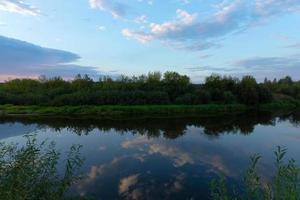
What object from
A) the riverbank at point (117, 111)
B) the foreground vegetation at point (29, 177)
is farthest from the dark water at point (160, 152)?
the riverbank at point (117, 111)

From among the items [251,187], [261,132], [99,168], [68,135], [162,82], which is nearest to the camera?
[251,187]

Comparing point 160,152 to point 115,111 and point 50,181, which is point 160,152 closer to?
point 50,181

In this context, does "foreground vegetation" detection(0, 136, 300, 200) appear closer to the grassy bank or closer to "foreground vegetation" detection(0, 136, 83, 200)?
"foreground vegetation" detection(0, 136, 83, 200)

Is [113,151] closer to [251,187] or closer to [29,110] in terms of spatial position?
[251,187]

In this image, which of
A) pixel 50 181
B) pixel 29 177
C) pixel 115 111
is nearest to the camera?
pixel 29 177

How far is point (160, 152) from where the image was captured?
77.1ft

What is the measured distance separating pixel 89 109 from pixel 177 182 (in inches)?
1555

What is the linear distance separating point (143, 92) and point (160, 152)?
39.9 metres

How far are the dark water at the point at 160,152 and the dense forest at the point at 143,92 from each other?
1935 centimetres

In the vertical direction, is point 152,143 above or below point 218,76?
below

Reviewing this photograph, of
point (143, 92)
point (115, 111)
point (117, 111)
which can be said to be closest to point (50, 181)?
point (117, 111)

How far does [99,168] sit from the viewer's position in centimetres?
1858

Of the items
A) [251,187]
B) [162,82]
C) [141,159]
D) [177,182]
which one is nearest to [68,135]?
[141,159]

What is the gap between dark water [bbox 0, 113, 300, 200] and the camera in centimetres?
1507
